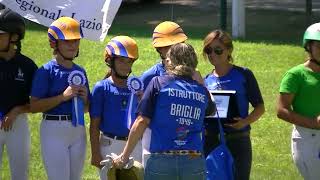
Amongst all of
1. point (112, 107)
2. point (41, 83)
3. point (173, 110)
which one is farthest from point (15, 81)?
point (173, 110)

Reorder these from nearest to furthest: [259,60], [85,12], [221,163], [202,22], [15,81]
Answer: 1. [221,163]
2. [15,81]
3. [85,12]
4. [259,60]
5. [202,22]

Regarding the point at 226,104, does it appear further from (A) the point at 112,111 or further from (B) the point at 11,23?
(B) the point at 11,23

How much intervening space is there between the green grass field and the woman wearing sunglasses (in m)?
2.44

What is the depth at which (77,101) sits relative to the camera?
6723mm

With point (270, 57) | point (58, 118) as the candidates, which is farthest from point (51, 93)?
point (270, 57)

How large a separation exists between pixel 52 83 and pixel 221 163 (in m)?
1.64

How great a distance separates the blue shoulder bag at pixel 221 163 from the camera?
21.5 feet

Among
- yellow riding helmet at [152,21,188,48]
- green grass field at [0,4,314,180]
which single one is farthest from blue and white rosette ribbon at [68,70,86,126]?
green grass field at [0,4,314,180]

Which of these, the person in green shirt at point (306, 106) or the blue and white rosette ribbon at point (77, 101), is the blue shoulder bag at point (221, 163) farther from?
the blue and white rosette ribbon at point (77, 101)

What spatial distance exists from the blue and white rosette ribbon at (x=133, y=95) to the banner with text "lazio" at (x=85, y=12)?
159 cm

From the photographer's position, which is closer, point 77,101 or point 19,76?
point 77,101

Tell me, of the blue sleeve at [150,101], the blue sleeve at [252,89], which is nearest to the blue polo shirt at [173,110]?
the blue sleeve at [150,101]

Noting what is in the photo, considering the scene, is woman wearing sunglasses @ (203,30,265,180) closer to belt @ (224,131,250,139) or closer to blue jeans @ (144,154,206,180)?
belt @ (224,131,250,139)

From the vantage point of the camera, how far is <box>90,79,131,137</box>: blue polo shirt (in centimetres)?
669
